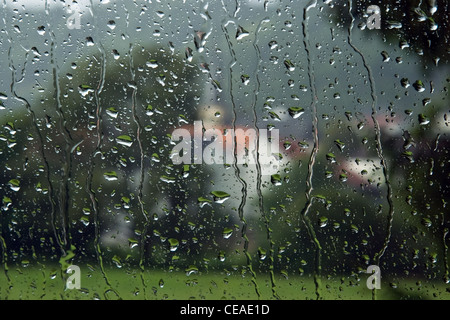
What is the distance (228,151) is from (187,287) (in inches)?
16.7

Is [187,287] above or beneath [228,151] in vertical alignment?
beneath

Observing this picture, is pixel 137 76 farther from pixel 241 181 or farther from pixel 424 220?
pixel 424 220

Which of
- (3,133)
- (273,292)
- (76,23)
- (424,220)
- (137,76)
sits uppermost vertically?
(76,23)

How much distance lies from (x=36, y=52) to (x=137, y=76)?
0.31 m

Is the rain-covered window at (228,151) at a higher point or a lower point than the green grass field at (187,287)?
higher

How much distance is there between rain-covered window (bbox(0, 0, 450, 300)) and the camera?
0.98 m

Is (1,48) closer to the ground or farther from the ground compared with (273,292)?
farther from the ground

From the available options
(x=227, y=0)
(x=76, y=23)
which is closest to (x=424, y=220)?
(x=227, y=0)

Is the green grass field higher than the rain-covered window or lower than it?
lower

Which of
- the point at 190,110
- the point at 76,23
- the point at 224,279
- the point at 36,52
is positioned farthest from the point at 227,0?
the point at 224,279

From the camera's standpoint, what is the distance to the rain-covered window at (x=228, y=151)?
98cm

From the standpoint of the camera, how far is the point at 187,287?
3.21ft

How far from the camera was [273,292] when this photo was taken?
970mm

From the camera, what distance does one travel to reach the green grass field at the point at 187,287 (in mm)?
969
